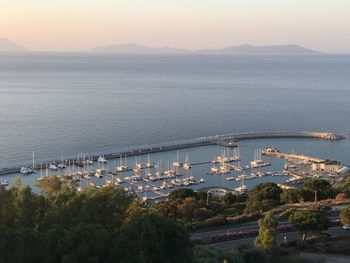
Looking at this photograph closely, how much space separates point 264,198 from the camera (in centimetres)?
2112

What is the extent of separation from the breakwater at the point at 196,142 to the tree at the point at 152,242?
28.3m

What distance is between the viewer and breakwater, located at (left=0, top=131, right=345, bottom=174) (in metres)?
37.8

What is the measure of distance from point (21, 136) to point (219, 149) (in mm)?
17111

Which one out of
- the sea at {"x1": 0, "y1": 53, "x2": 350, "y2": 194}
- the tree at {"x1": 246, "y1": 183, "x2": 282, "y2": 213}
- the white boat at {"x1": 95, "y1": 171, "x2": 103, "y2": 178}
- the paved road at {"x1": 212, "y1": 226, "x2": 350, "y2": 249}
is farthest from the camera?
the sea at {"x1": 0, "y1": 53, "x2": 350, "y2": 194}

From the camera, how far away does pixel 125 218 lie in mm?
11336

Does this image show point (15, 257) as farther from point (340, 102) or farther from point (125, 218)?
point (340, 102)

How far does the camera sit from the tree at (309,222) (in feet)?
42.8

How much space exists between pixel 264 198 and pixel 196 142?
23107 mm

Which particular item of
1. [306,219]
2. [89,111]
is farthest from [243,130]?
[306,219]

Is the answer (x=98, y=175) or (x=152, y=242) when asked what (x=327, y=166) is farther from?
(x=152, y=242)

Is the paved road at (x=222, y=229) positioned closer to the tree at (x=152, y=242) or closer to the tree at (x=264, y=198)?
the tree at (x=264, y=198)

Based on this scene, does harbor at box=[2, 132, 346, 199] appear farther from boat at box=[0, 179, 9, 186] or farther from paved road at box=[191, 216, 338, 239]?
paved road at box=[191, 216, 338, 239]

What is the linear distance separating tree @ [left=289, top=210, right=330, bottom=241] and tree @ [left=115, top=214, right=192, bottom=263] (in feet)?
17.4

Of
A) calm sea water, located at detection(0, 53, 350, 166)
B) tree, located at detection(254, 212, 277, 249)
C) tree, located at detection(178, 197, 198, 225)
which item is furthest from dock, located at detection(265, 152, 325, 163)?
tree, located at detection(254, 212, 277, 249)
